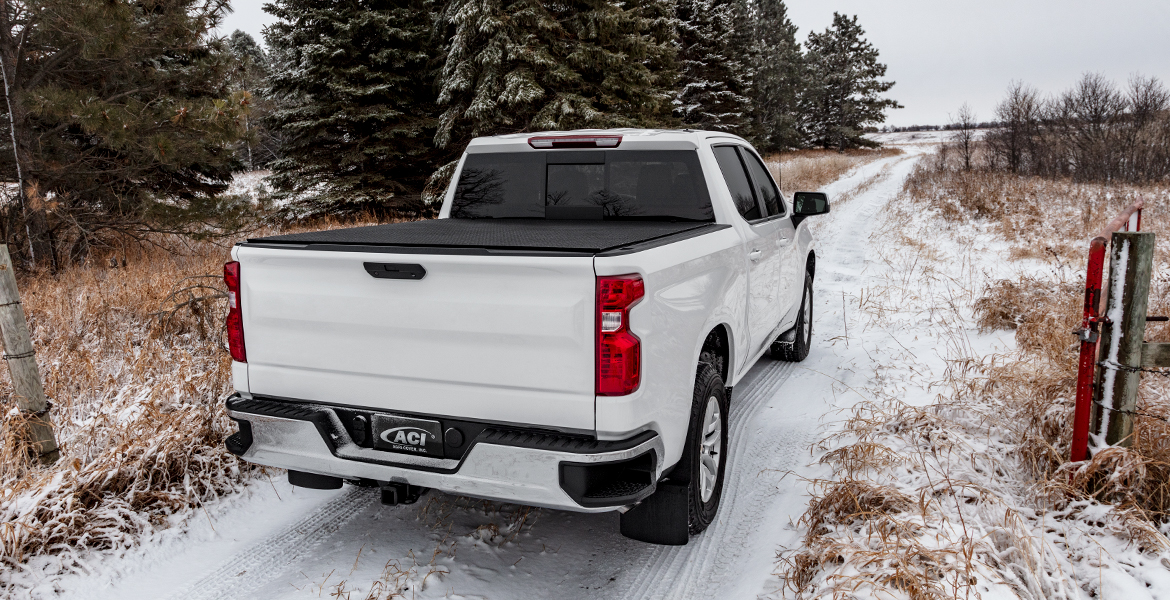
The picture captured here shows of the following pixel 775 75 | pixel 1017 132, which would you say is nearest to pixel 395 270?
pixel 1017 132

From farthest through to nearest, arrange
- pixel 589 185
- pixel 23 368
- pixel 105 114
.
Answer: pixel 105 114, pixel 589 185, pixel 23 368

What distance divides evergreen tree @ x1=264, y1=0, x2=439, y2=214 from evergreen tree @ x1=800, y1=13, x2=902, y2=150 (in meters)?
51.6

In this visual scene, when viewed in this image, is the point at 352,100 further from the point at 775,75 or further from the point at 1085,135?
the point at 775,75

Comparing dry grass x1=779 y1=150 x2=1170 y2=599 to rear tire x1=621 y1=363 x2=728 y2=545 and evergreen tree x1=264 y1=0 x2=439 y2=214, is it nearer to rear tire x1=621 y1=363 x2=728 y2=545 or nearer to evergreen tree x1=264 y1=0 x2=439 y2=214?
rear tire x1=621 y1=363 x2=728 y2=545

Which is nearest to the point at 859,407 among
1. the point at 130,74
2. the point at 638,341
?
the point at 638,341

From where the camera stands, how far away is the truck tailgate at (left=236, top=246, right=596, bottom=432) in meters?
2.62

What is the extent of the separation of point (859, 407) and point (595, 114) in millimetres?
11611

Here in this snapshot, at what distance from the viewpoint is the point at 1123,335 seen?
3.25 meters

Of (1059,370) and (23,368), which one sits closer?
(23,368)

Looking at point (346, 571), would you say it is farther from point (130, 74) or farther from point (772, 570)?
point (130, 74)

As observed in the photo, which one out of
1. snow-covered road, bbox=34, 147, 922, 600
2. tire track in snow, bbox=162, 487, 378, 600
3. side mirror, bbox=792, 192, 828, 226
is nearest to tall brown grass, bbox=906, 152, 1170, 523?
snow-covered road, bbox=34, 147, 922, 600

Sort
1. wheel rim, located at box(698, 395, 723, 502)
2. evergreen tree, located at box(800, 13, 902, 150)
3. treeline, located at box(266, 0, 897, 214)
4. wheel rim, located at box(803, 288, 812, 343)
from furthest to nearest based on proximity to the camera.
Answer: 1. evergreen tree, located at box(800, 13, 902, 150)
2. treeline, located at box(266, 0, 897, 214)
3. wheel rim, located at box(803, 288, 812, 343)
4. wheel rim, located at box(698, 395, 723, 502)

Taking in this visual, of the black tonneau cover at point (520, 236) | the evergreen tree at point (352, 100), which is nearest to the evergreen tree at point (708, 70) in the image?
the evergreen tree at point (352, 100)

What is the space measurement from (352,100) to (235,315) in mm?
14921
